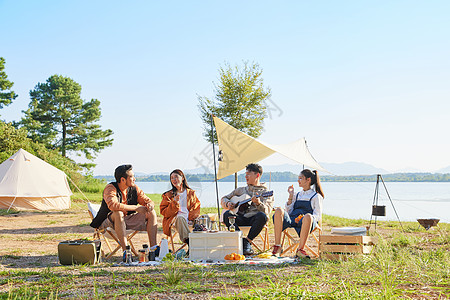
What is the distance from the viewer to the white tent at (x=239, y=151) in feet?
22.8

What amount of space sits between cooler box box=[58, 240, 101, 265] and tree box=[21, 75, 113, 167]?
1923 cm

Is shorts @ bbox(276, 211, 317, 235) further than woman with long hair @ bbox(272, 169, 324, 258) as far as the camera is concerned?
Yes

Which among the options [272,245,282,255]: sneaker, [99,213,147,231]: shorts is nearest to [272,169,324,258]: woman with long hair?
[272,245,282,255]: sneaker

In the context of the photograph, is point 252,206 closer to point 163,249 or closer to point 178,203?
point 178,203

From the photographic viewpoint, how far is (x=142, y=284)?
8.86 feet

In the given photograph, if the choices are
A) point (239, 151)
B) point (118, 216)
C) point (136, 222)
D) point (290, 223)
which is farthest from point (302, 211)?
point (239, 151)

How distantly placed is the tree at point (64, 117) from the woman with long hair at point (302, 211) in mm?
19155

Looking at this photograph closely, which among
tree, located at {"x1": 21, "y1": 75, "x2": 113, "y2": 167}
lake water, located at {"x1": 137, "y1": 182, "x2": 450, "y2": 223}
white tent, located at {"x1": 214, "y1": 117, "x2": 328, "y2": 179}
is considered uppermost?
tree, located at {"x1": 21, "y1": 75, "x2": 113, "y2": 167}

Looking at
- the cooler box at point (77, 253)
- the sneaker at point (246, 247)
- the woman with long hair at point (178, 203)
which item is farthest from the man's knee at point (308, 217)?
the cooler box at point (77, 253)

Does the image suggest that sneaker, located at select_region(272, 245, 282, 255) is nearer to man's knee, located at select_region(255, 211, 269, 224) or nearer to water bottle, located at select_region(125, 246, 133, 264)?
man's knee, located at select_region(255, 211, 269, 224)

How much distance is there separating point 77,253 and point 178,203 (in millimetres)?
1086

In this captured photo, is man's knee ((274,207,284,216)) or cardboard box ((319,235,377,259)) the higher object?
man's knee ((274,207,284,216))

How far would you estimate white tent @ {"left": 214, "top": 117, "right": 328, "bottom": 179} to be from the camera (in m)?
6.96

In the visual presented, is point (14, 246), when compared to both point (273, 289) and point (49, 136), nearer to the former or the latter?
point (273, 289)
